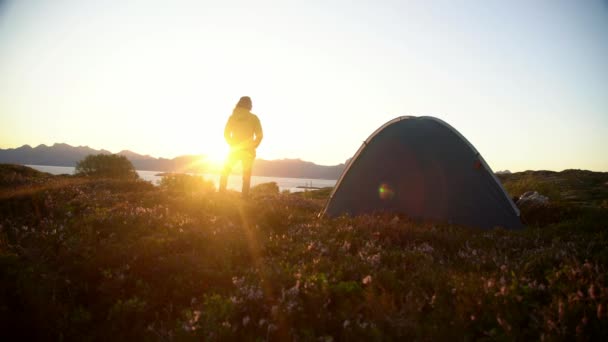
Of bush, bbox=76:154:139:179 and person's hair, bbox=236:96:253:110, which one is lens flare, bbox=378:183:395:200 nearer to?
person's hair, bbox=236:96:253:110

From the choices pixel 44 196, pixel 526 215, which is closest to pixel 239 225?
pixel 44 196

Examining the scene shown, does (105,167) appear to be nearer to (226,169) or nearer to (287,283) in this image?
(226,169)

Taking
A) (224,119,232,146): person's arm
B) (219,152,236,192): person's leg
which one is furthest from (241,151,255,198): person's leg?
(224,119,232,146): person's arm

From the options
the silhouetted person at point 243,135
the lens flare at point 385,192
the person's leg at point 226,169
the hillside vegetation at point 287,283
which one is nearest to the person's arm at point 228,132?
the silhouetted person at point 243,135

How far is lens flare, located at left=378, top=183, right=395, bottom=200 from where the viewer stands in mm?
9832

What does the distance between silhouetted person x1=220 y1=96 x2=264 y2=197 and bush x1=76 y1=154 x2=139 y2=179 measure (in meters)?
16.8

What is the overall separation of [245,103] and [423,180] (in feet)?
24.1

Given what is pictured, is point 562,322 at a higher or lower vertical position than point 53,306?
higher

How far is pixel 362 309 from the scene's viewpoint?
159 inches

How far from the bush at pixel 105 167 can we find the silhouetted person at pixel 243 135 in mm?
16784

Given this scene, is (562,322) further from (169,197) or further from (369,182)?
(169,197)

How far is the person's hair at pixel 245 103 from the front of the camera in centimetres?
1319

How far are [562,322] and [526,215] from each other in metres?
8.39

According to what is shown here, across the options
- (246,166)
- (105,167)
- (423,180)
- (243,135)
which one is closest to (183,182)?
(246,166)
